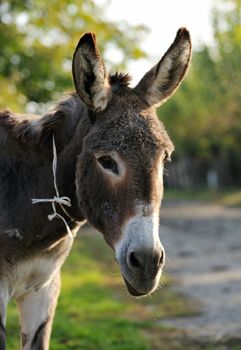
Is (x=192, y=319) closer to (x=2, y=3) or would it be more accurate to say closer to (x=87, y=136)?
(x=87, y=136)

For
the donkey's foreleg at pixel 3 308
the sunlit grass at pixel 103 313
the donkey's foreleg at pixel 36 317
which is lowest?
the sunlit grass at pixel 103 313

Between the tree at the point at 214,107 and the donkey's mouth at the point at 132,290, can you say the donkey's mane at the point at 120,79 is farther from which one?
the tree at the point at 214,107

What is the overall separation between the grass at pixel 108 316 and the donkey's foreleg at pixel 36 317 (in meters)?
1.78

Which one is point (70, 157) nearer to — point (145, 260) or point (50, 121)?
point (50, 121)

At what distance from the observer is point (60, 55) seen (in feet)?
49.0

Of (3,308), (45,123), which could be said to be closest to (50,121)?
(45,123)

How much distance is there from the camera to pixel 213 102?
5025cm

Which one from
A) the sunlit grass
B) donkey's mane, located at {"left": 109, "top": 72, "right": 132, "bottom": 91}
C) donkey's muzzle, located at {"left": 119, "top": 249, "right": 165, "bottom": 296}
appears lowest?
the sunlit grass

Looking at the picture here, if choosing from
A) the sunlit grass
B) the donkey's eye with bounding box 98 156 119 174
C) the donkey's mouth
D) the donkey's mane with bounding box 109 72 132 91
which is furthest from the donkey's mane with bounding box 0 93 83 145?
the sunlit grass

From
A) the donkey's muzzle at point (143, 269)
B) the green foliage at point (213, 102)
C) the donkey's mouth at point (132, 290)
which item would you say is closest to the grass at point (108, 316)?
the donkey's mouth at point (132, 290)

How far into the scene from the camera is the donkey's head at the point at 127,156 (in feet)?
14.1

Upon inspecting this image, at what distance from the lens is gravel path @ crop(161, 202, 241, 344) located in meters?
9.58

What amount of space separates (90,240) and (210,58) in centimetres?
2526

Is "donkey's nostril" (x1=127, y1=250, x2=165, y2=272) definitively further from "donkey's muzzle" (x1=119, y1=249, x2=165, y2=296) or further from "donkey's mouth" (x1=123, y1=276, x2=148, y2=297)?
"donkey's mouth" (x1=123, y1=276, x2=148, y2=297)
